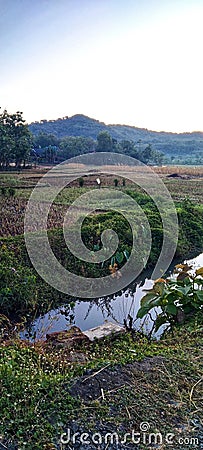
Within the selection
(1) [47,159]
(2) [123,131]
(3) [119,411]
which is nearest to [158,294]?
(3) [119,411]

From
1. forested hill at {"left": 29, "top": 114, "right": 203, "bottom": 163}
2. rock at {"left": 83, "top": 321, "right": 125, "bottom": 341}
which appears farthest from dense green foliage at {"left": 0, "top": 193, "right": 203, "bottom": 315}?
forested hill at {"left": 29, "top": 114, "right": 203, "bottom": 163}

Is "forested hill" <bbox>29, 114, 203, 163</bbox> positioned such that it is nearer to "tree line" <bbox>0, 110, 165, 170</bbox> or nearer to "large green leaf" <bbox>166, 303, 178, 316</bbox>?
"tree line" <bbox>0, 110, 165, 170</bbox>

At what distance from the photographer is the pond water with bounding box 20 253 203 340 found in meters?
4.55

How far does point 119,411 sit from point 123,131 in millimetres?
69286

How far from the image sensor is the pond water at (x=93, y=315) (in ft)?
14.9

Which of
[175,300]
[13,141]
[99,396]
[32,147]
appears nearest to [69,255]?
[175,300]

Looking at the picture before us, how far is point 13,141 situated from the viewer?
71.9 feet

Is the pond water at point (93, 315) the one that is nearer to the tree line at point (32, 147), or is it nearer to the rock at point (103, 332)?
the rock at point (103, 332)

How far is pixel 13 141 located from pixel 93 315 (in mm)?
18220

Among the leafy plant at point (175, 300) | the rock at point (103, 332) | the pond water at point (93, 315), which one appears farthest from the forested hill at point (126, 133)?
the leafy plant at point (175, 300)

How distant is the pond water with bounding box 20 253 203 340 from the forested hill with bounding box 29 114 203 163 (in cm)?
5633

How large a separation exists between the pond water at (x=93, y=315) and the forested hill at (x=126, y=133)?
56329mm

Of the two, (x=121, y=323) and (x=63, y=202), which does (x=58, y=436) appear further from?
(x=63, y=202)

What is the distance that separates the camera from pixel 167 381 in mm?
2439
